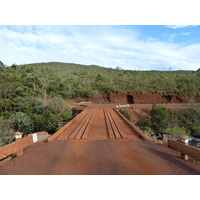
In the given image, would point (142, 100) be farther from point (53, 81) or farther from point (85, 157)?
point (85, 157)

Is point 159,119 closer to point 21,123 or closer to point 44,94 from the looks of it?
point 21,123

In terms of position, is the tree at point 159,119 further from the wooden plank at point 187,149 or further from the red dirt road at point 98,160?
the wooden plank at point 187,149

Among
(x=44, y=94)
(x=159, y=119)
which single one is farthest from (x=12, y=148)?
(x=44, y=94)

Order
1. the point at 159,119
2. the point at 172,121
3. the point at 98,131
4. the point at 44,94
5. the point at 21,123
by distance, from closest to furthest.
Result: the point at 98,131, the point at 21,123, the point at 172,121, the point at 159,119, the point at 44,94

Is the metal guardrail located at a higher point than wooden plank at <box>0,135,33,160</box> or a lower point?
lower

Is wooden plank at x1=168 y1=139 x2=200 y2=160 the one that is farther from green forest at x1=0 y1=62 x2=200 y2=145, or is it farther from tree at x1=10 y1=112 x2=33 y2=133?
tree at x1=10 y1=112 x2=33 y2=133

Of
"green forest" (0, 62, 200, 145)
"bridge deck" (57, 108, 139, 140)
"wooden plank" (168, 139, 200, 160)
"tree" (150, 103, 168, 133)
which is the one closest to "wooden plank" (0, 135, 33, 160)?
"bridge deck" (57, 108, 139, 140)

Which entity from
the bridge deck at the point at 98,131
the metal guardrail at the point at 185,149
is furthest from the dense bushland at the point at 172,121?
the metal guardrail at the point at 185,149

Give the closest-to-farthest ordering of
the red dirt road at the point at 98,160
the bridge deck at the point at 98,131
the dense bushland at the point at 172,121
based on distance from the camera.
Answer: the red dirt road at the point at 98,160, the bridge deck at the point at 98,131, the dense bushland at the point at 172,121

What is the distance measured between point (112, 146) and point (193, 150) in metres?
1.51

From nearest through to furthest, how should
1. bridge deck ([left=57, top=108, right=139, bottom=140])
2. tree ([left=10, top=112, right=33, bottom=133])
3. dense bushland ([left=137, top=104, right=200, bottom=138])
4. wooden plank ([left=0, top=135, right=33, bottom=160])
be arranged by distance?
wooden plank ([left=0, top=135, right=33, bottom=160]), bridge deck ([left=57, top=108, right=139, bottom=140]), dense bushland ([left=137, top=104, right=200, bottom=138]), tree ([left=10, top=112, right=33, bottom=133])

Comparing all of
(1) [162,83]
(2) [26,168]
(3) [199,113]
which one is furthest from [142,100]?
(2) [26,168]

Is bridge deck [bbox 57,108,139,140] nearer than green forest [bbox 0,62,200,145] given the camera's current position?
Yes

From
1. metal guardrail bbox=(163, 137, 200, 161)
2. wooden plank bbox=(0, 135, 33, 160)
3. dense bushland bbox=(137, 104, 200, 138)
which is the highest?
wooden plank bbox=(0, 135, 33, 160)
